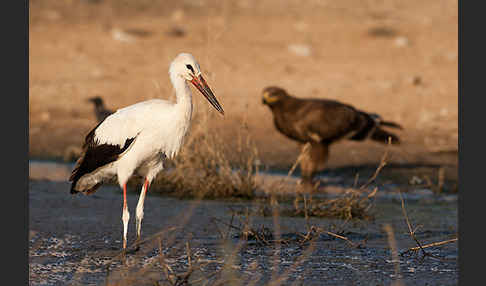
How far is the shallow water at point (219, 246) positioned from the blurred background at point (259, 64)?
4.61 ft

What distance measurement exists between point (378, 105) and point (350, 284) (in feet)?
28.2

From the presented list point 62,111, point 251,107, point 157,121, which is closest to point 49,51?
point 62,111

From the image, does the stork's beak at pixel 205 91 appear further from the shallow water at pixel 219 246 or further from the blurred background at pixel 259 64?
the blurred background at pixel 259 64

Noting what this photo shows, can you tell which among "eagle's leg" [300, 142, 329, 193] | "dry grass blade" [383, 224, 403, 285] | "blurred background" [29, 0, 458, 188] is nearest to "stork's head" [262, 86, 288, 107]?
"eagle's leg" [300, 142, 329, 193]

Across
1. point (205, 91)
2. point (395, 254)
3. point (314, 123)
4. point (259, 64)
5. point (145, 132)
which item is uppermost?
point (259, 64)

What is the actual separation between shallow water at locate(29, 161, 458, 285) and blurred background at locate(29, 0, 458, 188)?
1.41 m

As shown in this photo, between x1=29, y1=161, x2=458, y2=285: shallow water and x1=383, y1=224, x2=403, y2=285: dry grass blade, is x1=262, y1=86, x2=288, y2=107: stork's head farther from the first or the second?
x1=383, y1=224, x2=403, y2=285: dry grass blade

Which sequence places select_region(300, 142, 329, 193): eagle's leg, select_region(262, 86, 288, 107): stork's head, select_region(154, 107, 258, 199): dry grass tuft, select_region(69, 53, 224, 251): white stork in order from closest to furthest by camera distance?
select_region(69, 53, 224, 251): white stork → select_region(154, 107, 258, 199): dry grass tuft → select_region(300, 142, 329, 193): eagle's leg → select_region(262, 86, 288, 107): stork's head

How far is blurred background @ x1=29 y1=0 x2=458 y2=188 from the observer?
11586 mm

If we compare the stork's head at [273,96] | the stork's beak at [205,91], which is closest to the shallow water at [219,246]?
the stork's beak at [205,91]

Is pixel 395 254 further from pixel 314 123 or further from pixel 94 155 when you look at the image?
pixel 314 123

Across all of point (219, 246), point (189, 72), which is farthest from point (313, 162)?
point (189, 72)

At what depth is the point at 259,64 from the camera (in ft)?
51.1

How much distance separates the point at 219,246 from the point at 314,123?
3391mm
